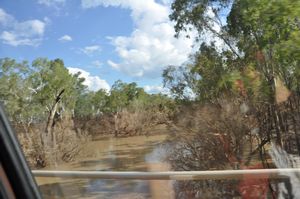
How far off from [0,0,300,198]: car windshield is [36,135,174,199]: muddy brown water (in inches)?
0.4

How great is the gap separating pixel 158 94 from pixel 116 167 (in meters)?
0.62

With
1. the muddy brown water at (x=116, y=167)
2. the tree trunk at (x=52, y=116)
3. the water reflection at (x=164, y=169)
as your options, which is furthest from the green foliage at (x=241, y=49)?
the tree trunk at (x=52, y=116)

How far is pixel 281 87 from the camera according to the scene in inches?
108

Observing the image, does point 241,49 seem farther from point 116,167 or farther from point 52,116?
point 52,116

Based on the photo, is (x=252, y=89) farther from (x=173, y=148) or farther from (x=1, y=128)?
(x=1, y=128)

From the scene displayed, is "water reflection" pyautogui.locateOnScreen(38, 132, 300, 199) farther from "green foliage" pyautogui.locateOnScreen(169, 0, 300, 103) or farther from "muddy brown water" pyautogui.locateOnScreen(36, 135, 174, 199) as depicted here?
"green foliage" pyautogui.locateOnScreen(169, 0, 300, 103)

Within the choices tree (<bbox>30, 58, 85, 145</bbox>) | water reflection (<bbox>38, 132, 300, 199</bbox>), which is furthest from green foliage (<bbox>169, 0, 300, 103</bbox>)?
tree (<bbox>30, 58, 85, 145</bbox>)

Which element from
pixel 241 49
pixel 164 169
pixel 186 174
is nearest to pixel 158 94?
pixel 164 169

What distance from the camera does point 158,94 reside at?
9.56 feet

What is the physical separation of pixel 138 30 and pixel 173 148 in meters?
1.29

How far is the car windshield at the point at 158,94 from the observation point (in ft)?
5.80

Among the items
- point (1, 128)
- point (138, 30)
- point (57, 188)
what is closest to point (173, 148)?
point (138, 30)

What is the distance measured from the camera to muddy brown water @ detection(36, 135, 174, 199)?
1817mm

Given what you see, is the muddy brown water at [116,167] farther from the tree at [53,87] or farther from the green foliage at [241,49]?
the green foliage at [241,49]
